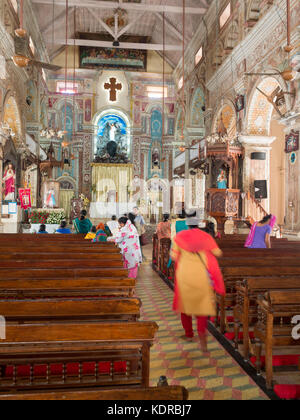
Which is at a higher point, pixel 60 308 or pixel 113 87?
pixel 113 87

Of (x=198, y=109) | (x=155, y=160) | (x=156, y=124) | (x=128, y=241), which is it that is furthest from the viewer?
(x=156, y=124)

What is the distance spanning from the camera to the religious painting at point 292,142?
8.79 metres

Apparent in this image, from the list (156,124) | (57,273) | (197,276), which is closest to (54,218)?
(57,273)

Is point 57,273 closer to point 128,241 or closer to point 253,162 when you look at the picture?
point 128,241

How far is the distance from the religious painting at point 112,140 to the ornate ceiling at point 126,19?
17.1 ft

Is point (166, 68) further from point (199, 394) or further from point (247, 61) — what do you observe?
point (199, 394)

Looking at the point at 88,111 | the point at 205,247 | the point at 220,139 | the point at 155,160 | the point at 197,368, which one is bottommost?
the point at 197,368

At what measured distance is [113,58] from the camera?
23.1m

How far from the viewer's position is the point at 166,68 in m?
23.8

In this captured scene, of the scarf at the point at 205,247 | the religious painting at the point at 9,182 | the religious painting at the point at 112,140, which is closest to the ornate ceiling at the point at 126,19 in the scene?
the religious painting at the point at 112,140

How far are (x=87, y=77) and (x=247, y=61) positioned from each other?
559 inches

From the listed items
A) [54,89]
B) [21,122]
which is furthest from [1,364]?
[54,89]

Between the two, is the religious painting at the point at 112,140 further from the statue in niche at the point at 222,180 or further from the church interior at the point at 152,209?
the statue in niche at the point at 222,180

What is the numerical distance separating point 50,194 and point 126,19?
441 inches
